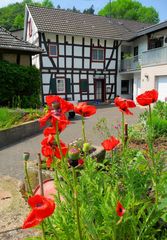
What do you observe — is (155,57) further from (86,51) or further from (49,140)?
(49,140)

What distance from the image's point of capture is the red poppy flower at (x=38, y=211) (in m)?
1.07

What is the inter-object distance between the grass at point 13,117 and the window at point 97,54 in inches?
481

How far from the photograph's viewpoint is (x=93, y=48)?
20688 millimetres

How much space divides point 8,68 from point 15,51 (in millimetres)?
1218

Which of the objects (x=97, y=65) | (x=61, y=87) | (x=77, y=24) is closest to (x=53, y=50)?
(x=61, y=87)

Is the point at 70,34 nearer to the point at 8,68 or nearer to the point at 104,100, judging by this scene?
the point at 104,100

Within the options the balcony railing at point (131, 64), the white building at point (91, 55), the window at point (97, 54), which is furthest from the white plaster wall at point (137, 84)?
the window at point (97, 54)

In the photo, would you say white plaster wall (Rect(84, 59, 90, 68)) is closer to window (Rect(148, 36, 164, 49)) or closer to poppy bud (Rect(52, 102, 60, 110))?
window (Rect(148, 36, 164, 49))

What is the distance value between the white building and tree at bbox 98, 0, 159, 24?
37.7m

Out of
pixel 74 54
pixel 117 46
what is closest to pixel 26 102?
pixel 74 54

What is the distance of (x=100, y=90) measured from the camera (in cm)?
2184

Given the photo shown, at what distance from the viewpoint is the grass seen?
26.0 feet

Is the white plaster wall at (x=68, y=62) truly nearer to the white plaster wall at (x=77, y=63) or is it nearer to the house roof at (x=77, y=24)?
the white plaster wall at (x=77, y=63)

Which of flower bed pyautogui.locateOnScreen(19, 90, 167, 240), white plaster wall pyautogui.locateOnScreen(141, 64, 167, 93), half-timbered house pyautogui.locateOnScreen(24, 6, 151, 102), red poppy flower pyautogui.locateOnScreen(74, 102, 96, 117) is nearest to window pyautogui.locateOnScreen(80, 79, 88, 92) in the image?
half-timbered house pyautogui.locateOnScreen(24, 6, 151, 102)
